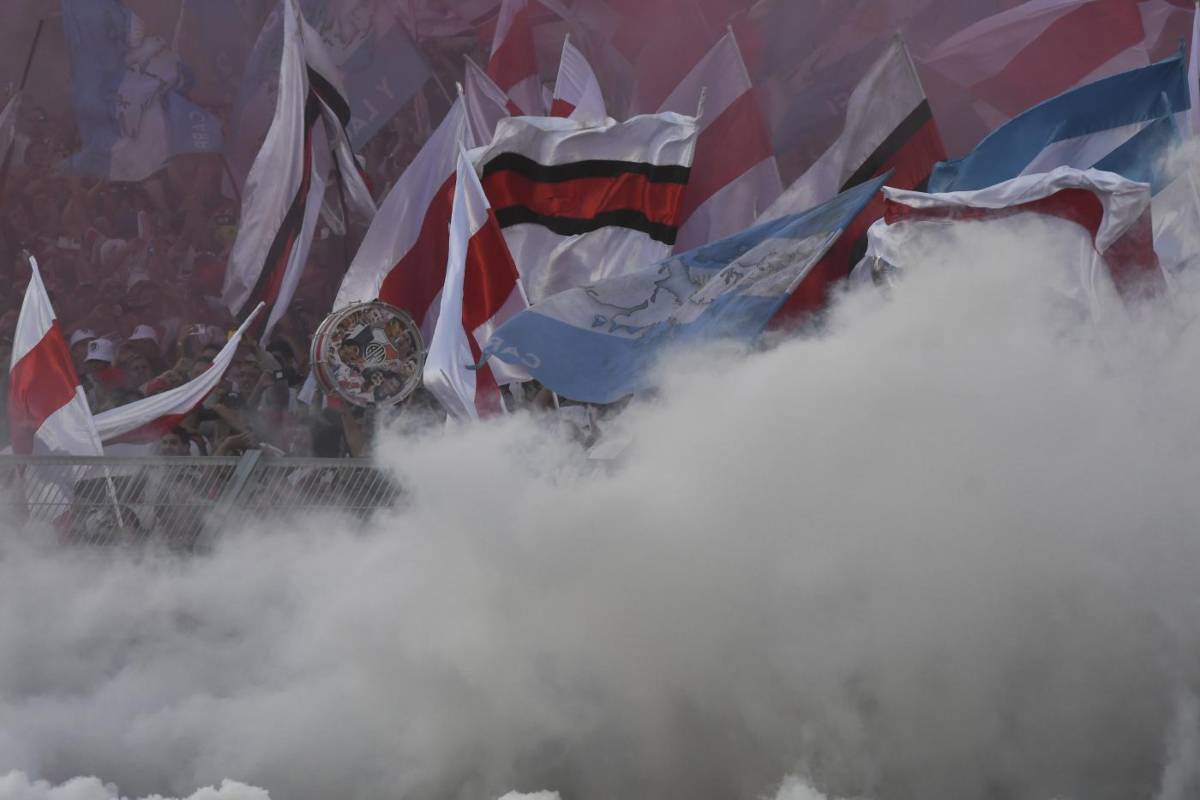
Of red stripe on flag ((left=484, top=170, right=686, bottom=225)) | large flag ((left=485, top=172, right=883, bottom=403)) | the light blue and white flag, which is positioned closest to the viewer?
large flag ((left=485, top=172, right=883, bottom=403))

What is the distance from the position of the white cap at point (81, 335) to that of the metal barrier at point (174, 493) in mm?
3802

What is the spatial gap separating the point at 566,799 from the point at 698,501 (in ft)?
5.16

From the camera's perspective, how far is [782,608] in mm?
7152

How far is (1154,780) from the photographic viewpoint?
20.7 ft

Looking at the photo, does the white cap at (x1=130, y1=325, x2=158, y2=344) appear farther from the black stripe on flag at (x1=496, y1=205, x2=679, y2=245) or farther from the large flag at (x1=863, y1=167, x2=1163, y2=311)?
the large flag at (x1=863, y1=167, x2=1163, y2=311)

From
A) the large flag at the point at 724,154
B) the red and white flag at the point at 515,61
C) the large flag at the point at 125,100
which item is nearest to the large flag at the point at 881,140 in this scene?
the large flag at the point at 724,154

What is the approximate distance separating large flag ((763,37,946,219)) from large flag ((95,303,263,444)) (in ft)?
14.5

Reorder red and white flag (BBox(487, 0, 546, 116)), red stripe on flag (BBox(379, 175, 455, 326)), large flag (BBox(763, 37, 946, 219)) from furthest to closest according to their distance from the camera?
1. red and white flag (BBox(487, 0, 546, 116))
2. red stripe on flag (BBox(379, 175, 455, 326))
3. large flag (BBox(763, 37, 946, 219))

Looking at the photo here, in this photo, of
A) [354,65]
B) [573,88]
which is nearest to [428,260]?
[573,88]

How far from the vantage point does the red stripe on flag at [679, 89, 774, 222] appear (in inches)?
535

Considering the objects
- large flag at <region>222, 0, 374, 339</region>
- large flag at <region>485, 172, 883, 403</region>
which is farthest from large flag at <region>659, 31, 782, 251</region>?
large flag at <region>485, 172, 883, 403</region>

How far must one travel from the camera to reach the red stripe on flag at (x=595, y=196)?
42.8 feet

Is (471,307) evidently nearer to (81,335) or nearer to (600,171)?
(600,171)

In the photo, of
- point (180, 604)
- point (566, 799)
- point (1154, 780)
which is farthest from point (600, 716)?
point (180, 604)
